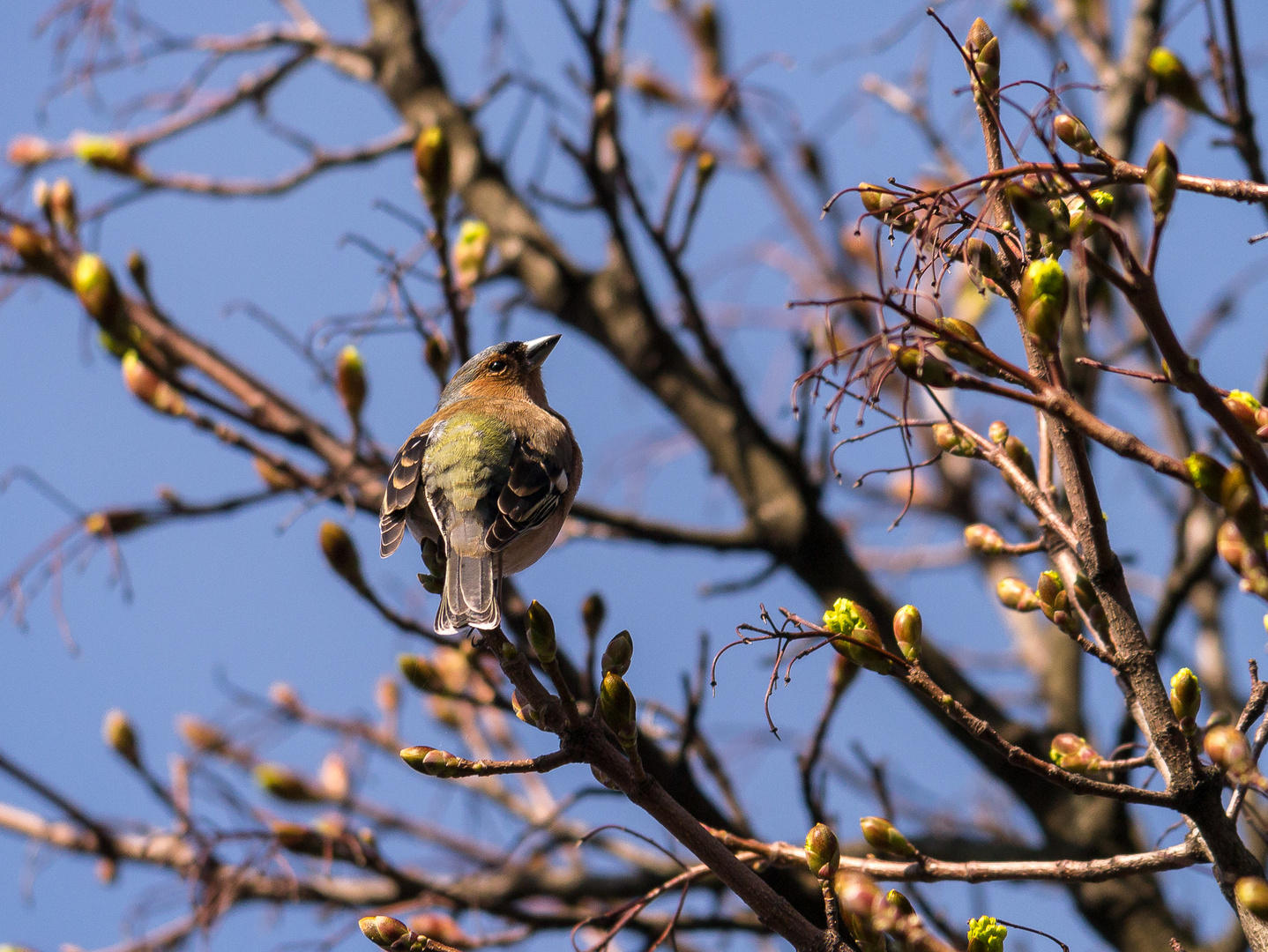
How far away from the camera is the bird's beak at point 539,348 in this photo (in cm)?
466

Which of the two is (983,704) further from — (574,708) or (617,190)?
(574,708)

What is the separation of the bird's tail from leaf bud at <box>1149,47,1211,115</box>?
1.80 meters

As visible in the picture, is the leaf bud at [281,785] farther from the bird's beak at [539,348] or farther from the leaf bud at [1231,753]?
the leaf bud at [1231,753]

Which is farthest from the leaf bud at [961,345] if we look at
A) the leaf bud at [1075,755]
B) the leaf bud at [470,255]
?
the leaf bud at [470,255]

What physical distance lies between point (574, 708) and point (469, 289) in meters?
2.28

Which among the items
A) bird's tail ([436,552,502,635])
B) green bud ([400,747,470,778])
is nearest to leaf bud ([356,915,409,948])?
green bud ([400,747,470,778])

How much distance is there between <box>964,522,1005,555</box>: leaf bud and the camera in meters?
2.32

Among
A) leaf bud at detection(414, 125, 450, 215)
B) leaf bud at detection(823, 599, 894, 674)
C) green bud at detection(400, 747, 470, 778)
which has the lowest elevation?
green bud at detection(400, 747, 470, 778)

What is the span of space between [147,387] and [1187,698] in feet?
10.4

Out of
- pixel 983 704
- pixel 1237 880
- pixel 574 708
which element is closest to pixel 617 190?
pixel 983 704

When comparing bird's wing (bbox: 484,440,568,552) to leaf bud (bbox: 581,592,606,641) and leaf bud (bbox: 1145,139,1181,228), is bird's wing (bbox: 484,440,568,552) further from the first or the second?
leaf bud (bbox: 1145,139,1181,228)

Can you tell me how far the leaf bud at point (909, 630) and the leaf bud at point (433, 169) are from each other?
2.09 metres

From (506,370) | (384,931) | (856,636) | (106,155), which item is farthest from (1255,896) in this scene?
(106,155)

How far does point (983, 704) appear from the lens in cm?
400
